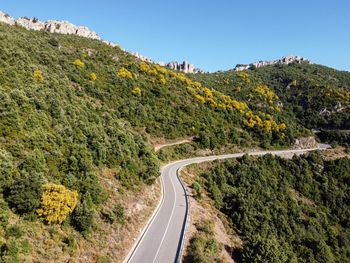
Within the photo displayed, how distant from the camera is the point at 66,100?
37.7m

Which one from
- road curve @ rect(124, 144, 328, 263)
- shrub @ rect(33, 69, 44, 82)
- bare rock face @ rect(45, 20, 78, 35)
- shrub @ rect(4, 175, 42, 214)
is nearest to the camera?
shrub @ rect(4, 175, 42, 214)

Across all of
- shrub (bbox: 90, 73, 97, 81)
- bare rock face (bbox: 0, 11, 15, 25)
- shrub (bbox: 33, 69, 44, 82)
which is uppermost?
bare rock face (bbox: 0, 11, 15, 25)

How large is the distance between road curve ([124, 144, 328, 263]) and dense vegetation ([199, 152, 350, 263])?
552cm

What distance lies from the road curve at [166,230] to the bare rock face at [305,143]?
152ft

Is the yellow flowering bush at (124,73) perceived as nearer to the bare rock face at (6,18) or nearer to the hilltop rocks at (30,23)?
the bare rock face at (6,18)

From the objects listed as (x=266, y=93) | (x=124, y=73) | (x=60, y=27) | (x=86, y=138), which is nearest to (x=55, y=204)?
(x=86, y=138)

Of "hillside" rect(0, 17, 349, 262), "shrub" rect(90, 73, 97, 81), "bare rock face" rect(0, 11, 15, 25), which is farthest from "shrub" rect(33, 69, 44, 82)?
"bare rock face" rect(0, 11, 15, 25)

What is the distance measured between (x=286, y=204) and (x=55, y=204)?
39955 mm

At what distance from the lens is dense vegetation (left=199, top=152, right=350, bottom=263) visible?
33188 millimetres

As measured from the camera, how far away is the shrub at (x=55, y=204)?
734 inches

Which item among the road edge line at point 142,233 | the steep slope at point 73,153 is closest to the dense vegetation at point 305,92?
the steep slope at point 73,153

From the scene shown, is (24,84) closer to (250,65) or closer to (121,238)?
(121,238)

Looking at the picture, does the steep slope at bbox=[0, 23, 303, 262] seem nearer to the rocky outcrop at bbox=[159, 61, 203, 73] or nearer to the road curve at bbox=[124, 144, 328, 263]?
the road curve at bbox=[124, 144, 328, 263]

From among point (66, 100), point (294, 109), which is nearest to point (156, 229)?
point (66, 100)
